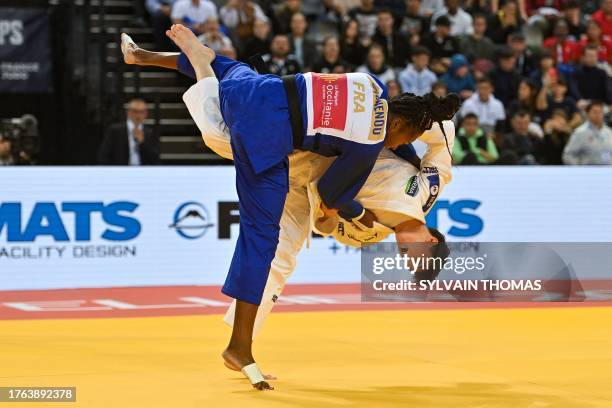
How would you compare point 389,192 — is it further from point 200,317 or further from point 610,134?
point 610,134

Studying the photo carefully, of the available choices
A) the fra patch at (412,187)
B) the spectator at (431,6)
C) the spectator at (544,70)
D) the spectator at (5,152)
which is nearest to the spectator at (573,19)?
the spectator at (544,70)

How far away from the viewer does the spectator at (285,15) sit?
1328cm

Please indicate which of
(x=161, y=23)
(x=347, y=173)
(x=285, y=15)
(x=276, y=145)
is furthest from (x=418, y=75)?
(x=276, y=145)

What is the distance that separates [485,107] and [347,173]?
7900 millimetres

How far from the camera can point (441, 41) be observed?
1366 centimetres

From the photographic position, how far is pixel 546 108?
13.0 m

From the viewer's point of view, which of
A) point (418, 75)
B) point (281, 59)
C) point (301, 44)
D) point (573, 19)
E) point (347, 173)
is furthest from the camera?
point (573, 19)

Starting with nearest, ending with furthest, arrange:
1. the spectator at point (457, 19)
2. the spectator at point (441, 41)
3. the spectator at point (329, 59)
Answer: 1. the spectator at point (329, 59)
2. the spectator at point (441, 41)
3. the spectator at point (457, 19)

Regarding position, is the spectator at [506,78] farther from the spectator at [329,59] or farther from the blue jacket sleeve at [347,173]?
the blue jacket sleeve at [347,173]

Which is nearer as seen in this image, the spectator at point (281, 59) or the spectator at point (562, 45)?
the spectator at point (281, 59)

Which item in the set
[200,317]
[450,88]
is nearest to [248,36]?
[450,88]

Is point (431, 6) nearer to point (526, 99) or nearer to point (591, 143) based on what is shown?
point (526, 99)

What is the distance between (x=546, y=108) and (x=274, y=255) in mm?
8619

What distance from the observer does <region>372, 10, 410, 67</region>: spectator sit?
1343cm
